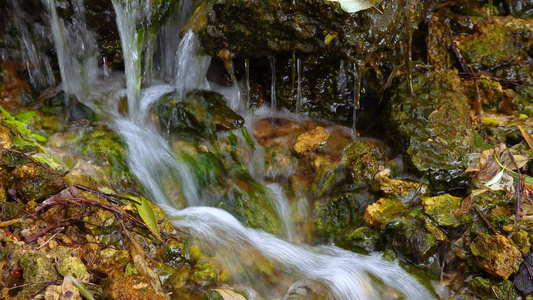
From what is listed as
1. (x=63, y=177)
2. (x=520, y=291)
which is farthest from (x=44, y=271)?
(x=520, y=291)

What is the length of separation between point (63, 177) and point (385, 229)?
251 centimetres

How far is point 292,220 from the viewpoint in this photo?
387 centimetres

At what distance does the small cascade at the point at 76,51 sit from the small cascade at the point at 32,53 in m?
0.16

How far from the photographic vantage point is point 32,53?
4445 mm

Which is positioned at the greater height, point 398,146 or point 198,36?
point 198,36

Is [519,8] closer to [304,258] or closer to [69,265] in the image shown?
[304,258]

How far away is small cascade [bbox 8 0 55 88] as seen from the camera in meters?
4.23

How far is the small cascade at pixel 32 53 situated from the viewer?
13.9ft

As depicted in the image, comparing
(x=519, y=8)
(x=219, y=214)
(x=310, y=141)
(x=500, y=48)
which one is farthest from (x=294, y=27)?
(x=519, y=8)

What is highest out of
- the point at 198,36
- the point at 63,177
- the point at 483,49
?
the point at 198,36

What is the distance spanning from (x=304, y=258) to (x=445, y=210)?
1.22 metres

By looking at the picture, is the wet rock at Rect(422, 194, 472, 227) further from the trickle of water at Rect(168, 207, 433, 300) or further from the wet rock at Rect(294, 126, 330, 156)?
the wet rock at Rect(294, 126, 330, 156)

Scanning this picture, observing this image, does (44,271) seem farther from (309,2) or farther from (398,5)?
(398,5)

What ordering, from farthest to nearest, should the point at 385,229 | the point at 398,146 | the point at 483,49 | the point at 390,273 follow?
the point at 483,49
the point at 398,146
the point at 385,229
the point at 390,273
